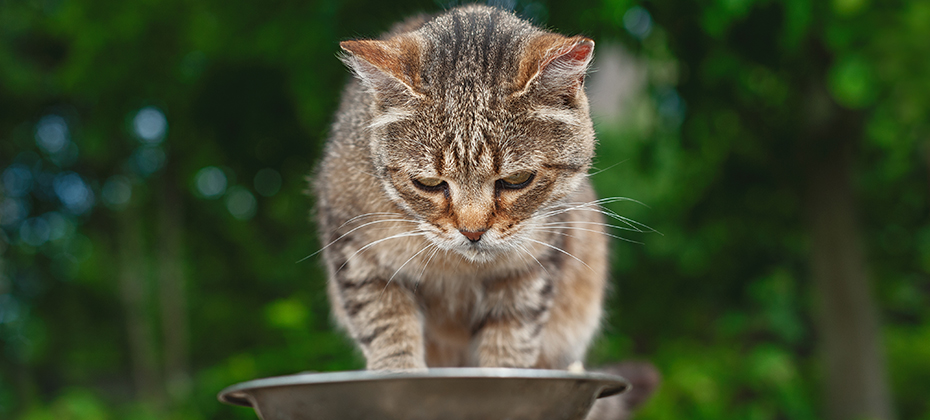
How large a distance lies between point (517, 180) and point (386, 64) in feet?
1.34

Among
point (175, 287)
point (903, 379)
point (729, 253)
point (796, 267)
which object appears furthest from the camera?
point (175, 287)

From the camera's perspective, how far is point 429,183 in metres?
1.69

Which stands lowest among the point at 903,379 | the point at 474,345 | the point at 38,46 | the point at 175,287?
the point at 903,379

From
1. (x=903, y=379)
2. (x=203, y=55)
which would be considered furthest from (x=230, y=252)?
(x=903, y=379)

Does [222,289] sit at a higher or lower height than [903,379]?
higher

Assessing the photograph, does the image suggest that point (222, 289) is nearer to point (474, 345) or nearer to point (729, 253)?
point (729, 253)

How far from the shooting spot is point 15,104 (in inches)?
276

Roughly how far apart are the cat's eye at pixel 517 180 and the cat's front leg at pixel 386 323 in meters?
0.42

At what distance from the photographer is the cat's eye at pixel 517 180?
1.68 m

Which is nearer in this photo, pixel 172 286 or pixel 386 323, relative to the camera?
pixel 386 323

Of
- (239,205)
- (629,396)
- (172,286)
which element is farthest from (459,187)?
(172,286)

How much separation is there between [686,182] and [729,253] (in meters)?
0.57

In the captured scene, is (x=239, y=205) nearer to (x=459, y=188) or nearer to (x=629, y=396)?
(x=629, y=396)

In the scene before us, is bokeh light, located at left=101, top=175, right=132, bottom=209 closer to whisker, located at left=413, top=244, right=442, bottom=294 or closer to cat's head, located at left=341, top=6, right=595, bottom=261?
whisker, located at left=413, top=244, right=442, bottom=294
